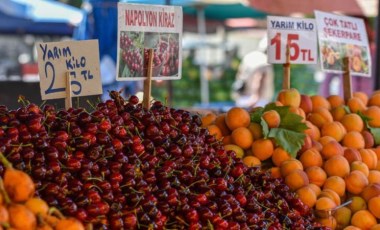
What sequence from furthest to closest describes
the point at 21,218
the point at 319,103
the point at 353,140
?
the point at 319,103, the point at 353,140, the point at 21,218

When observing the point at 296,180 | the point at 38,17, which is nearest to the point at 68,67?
the point at 296,180

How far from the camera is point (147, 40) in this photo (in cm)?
252

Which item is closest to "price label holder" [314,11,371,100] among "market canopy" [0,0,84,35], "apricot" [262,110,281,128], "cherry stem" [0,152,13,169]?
"apricot" [262,110,281,128]

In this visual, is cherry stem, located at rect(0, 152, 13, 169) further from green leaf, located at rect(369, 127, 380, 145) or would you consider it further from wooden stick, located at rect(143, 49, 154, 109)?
green leaf, located at rect(369, 127, 380, 145)

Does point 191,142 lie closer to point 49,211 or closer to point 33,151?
point 33,151

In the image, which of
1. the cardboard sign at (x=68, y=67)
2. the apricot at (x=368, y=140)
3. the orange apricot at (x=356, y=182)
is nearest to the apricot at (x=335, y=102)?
the apricot at (x=368, y=140)

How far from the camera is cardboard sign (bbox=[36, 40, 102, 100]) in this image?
220 cm

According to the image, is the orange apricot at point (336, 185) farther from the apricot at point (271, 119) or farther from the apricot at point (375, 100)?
the apricot at point (375, 100)

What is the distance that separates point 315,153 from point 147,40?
0.87m

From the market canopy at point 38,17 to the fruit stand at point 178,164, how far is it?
398cm

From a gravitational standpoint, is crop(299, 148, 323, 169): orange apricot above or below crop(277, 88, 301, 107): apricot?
below

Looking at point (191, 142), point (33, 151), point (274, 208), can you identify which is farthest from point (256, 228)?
point (33, 151)

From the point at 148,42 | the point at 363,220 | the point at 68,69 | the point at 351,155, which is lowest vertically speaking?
the point at 363,220

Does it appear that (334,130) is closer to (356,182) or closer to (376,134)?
(376,134)
